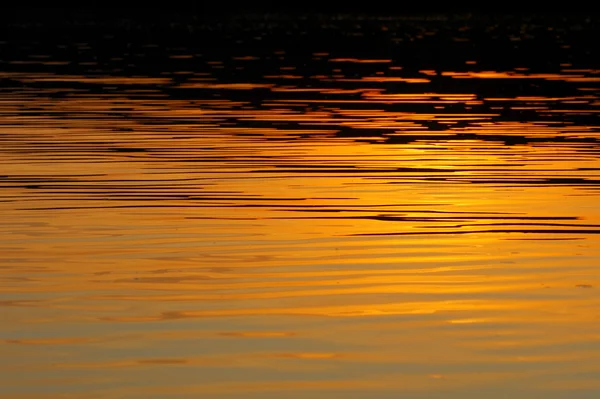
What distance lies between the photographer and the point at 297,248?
564 inches

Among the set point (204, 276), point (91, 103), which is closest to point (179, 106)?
point (91, 103)

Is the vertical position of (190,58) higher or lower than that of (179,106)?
higher

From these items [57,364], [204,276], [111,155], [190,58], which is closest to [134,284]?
[204,276]

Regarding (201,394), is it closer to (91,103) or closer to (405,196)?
(405,196)

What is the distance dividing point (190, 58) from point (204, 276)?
41337 mm

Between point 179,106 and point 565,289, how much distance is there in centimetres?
1936

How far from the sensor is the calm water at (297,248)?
1022 centimetres

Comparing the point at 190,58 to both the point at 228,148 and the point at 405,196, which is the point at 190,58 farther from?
the point at 405,196

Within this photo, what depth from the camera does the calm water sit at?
10.2 m

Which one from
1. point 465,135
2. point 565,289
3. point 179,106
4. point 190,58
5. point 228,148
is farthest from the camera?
point 190,58

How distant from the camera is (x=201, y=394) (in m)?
9.65

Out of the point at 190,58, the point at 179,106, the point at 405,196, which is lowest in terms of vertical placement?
the point at 405,196

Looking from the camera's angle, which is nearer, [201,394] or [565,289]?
[201,394]

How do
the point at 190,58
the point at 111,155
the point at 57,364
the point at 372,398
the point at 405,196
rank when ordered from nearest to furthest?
the point at 372,398 < the point at 57,364 < the point at 405,196 < the point at 111,155 < the point at 190,58
